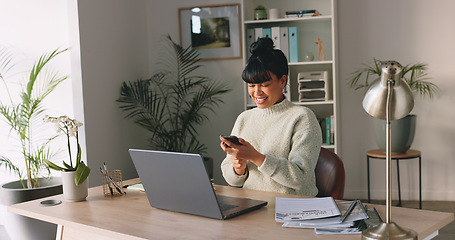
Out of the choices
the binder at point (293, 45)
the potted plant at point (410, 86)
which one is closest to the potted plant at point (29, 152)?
the binder at point (293, 45)

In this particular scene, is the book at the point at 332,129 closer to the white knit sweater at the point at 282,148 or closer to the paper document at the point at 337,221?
the white knit sweater at the point at 282,148

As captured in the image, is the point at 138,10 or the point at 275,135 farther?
the point at 138,10

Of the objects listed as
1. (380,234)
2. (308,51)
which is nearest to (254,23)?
(308,51)

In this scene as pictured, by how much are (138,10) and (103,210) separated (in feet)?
10.7

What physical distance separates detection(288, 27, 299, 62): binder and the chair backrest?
2150mm

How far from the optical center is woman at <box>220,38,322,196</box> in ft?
6.39

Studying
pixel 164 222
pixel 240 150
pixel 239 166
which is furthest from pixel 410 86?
pixel 164 222

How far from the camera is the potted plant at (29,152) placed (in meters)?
3.18

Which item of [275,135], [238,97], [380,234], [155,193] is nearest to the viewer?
[380,234]

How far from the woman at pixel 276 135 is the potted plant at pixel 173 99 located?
210 centimetres

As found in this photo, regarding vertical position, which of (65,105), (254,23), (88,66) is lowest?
(65,105)

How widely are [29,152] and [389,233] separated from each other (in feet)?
9.27

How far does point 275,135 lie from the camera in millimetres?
2143

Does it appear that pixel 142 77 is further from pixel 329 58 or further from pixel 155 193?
pixel 155 193
